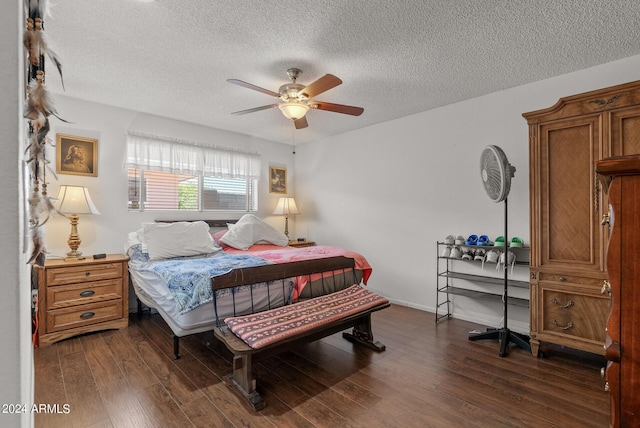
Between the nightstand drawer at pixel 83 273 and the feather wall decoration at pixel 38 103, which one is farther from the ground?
the feather wall decoration at pixel 38 103

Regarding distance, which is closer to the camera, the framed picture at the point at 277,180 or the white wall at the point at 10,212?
the white wall at the point at 10,212

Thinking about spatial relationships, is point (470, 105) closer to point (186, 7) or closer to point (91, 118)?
point (186, 7)

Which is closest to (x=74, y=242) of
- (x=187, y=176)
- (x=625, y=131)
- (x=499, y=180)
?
(x=187, y=176)

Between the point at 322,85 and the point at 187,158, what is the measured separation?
A: 2.69 meters

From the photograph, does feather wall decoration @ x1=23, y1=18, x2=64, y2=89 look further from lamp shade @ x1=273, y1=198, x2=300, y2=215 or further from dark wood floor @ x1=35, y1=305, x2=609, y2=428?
lamp shade @ x1=273, y1=198, x2=300, y2=215

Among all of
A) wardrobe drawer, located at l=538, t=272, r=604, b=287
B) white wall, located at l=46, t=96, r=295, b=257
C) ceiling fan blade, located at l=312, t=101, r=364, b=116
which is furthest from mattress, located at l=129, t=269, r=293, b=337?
wardrobe drawer, located at l=538, t=272, r=604, b=287

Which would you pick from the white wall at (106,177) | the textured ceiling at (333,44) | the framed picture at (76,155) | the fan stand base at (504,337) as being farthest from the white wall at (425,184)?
the framed picture at (76,155)

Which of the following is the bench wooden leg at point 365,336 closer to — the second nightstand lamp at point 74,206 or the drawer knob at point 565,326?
the drawer knob at point 565,326

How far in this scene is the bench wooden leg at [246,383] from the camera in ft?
6.36

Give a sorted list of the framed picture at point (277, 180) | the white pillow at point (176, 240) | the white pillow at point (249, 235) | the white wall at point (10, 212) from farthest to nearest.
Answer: the framed picture at point (277, 180) < the white pillow at point (249, 235) < the white pillow at point (176, 240) < the white wall at point (10, 212)

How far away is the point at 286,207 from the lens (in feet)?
17.2


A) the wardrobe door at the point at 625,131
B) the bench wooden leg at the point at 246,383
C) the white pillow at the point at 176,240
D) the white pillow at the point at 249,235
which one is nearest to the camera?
the bench wooden leg at the point at 246,383

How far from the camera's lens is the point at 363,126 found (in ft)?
14.9

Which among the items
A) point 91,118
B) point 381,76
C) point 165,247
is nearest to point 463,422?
point 381,76
